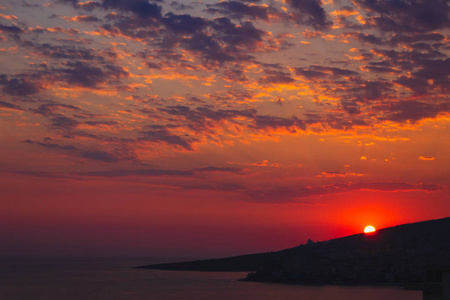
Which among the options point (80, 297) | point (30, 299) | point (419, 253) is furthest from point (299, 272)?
point (30, 299)

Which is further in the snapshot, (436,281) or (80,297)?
(80,297)

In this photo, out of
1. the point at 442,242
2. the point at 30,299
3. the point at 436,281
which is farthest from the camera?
the point at 442,242

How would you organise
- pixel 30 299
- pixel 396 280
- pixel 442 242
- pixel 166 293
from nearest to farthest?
1. pixel 30 299
2. pixel 166 293
3. pixel 396 280
4. pixel 442 242

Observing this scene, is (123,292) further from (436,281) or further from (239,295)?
(436,281)

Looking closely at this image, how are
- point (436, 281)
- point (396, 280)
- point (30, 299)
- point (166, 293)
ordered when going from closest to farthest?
point (436, 281), point (30, 299), point (166, 293), point (396, 280)

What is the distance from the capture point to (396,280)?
17200 centimetres

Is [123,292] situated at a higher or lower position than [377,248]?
lower

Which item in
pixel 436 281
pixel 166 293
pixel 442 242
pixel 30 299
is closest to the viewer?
pixel 436 281

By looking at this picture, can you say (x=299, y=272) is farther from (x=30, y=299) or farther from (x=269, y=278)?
(x=30, y=299)

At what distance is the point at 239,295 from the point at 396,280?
198 feet

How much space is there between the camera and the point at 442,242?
18338 centimetres

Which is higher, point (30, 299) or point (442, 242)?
point (442, 242)

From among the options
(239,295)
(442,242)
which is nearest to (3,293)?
(239,295)

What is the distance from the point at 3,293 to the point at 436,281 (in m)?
131
